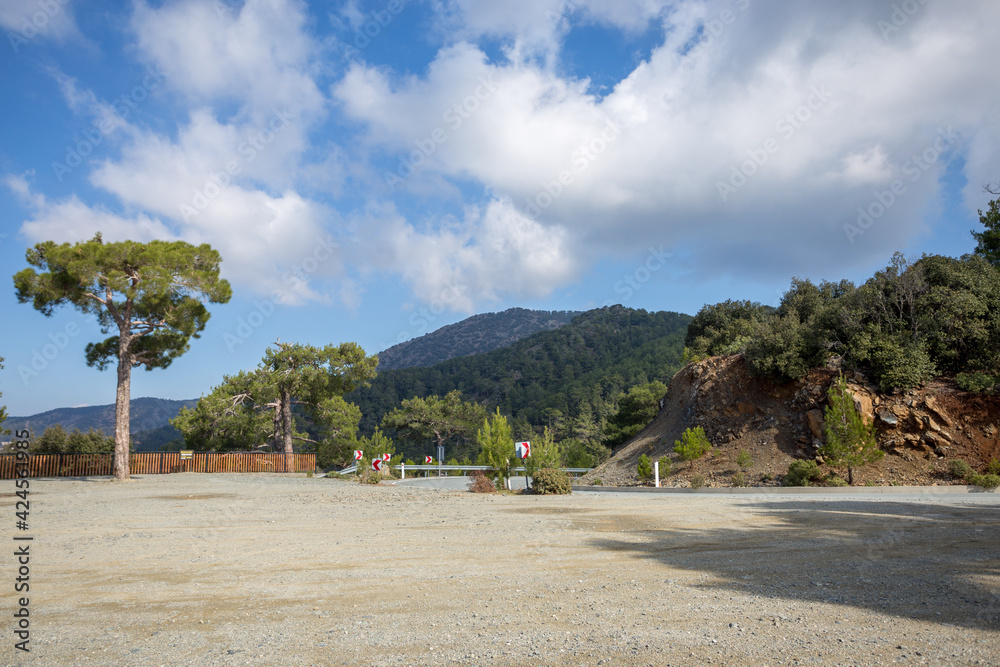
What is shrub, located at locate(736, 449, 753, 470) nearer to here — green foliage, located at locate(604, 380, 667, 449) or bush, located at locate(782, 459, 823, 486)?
bush, located at locate(782, 459, 823, 486)

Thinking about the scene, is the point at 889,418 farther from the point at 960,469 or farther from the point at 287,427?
the point at 287,427

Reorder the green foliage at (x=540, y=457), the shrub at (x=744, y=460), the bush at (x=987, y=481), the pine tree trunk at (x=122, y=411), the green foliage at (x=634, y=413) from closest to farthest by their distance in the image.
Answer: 1. the bush at (x=987, y=481)
2. the green foliage at (x=540, y=457)
3. the shrub at (x=744, y=460)
4. the pine tree trunk at (x=122, y=411)
5. the green foliage at (x=634, y=413)

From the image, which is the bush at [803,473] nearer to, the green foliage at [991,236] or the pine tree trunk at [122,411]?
the green foliage at [991,236]

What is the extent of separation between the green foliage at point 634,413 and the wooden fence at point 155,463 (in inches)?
909

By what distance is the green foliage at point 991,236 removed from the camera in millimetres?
19344

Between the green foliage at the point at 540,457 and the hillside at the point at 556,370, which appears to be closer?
the green foliage at the point at 540,457

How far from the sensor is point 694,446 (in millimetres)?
23438

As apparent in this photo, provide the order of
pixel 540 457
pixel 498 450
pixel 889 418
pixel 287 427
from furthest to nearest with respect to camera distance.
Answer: pixel 287 427 → pixel 498 450 → pixel 540 457 → pixel 889 418

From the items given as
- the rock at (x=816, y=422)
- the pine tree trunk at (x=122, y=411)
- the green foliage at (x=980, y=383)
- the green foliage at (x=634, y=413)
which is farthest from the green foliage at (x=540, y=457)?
the green foliage at (x=634, y=413)

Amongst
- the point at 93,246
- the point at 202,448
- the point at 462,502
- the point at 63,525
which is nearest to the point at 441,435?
the point at 202,448

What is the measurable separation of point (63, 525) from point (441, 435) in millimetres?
52358

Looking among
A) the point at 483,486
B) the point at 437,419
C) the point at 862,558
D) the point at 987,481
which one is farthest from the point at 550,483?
the point at 437,419

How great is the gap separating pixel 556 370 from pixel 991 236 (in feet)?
307

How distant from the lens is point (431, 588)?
5785mm
